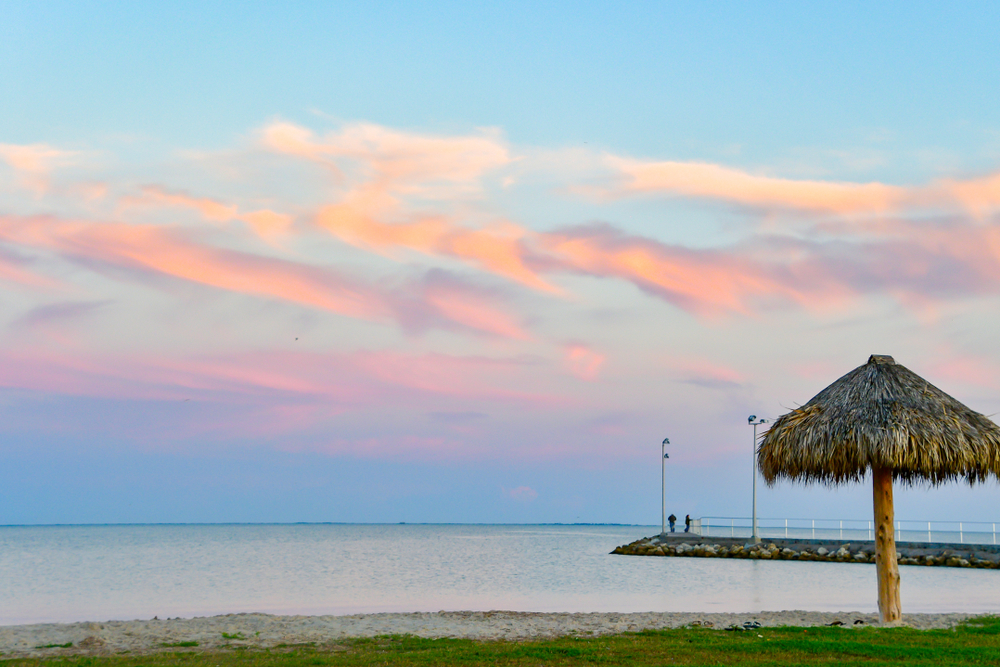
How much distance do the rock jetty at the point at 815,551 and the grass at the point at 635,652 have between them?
3537 centimetres

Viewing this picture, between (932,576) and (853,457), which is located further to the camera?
(932,576)

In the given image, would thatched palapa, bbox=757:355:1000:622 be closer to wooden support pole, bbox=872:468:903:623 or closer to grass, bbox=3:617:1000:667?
wooden support pole, bbox=872:468:903:623

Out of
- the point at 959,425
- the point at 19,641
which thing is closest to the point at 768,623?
the point at 959,425

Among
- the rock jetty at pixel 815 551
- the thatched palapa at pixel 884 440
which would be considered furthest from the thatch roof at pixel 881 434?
the rock jetty at pixel 815 551

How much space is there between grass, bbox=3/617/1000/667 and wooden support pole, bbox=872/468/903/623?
3.88ft

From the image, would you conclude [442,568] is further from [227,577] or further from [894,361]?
[894,361]

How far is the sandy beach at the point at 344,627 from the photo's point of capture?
52.8ft

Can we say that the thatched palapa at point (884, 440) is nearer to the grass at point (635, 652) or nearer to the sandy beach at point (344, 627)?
the grass at point (635, 652)

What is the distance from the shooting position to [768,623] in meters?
18.9

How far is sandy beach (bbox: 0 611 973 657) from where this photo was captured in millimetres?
16094

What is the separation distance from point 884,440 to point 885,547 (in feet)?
8.17

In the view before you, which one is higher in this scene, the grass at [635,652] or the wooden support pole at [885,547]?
the wooden support pole at [885,547]

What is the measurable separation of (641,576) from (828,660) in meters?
28.0

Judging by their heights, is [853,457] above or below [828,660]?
above
